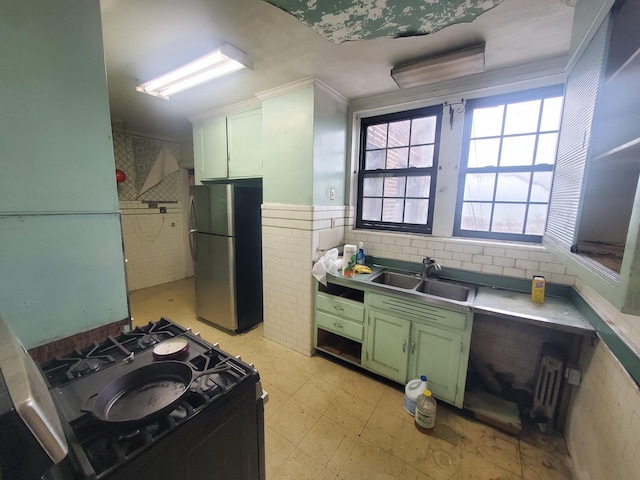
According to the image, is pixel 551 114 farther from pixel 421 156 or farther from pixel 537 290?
pixel 537 290

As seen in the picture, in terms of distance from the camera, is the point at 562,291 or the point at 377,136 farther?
the point at 377,136

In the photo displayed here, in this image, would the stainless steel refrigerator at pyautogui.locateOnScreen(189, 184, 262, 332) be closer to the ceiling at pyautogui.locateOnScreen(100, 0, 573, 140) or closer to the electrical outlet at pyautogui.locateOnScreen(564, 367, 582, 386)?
the ceiling at pyautogui.locateOnScreen(100, 0, 573, 140)

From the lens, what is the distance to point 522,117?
6.64ft

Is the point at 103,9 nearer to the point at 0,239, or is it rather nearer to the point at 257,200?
the point at 0,239

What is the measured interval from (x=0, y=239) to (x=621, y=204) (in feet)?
7.39

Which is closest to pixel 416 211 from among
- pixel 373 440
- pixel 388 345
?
pixel 388 345

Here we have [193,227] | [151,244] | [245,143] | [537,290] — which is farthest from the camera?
[151,244]

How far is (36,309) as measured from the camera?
1006 millimetres

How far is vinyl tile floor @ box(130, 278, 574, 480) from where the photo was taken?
4.85ft

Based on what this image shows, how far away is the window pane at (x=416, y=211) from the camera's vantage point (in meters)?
2.47

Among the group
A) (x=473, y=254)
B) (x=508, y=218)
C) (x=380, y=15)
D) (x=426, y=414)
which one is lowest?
(x=426, y=414)

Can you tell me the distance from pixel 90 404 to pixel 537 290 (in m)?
2.42

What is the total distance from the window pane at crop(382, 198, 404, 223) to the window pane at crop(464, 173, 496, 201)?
23.1 inches

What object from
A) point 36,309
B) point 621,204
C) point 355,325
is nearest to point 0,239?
point 36,309
